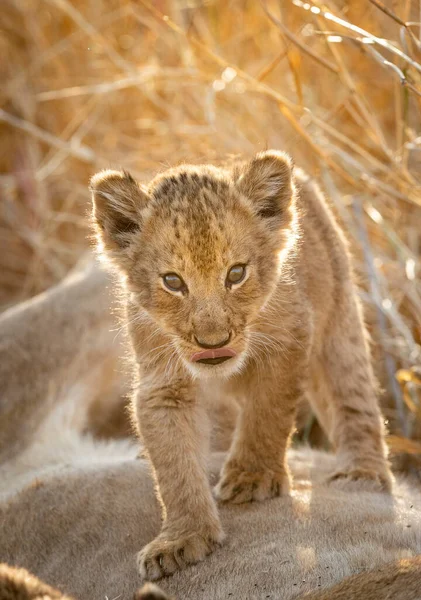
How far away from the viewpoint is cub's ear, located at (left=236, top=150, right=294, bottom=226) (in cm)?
302

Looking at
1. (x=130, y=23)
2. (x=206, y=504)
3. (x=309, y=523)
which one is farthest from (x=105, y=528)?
(x=130, y=23)

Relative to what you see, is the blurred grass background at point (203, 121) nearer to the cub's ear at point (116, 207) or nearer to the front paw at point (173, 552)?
the cub's ear at point (116, 207)

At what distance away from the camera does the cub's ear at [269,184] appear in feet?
9.91

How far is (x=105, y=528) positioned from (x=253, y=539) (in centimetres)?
58

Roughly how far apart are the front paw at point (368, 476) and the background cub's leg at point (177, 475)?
62 cm

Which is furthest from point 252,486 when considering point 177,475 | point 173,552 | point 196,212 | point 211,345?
point 196,212

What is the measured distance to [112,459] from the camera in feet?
12.7

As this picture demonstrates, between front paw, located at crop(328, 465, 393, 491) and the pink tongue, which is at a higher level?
the pink tongue

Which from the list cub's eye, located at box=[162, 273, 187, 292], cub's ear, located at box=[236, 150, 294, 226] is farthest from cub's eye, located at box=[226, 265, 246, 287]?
cub's ear, located at box=[236, 150, 294, 226]

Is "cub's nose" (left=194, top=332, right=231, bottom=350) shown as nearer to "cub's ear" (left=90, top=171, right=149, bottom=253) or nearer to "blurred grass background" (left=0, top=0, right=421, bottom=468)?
"cub's ear" (left=90, top=171, right=149, bottom=253)

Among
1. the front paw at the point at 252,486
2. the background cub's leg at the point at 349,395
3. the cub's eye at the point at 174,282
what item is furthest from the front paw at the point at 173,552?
the background cub's leg at the point at 349,395

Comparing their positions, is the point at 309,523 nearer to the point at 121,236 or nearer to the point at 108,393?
the point at 121,236

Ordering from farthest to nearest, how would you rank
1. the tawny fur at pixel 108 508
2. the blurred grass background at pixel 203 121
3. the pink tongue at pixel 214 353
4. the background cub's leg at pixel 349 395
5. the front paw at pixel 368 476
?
the blurred grass background at pixel 203 121
the background cub's leg at pixel 349 395
the front paw at pixel 368 476
the pink tongue at pixel 214 353
the tawny fur at pixel 108 508

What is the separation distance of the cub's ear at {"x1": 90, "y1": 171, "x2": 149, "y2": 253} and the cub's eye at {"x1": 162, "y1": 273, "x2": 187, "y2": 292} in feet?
0.79
